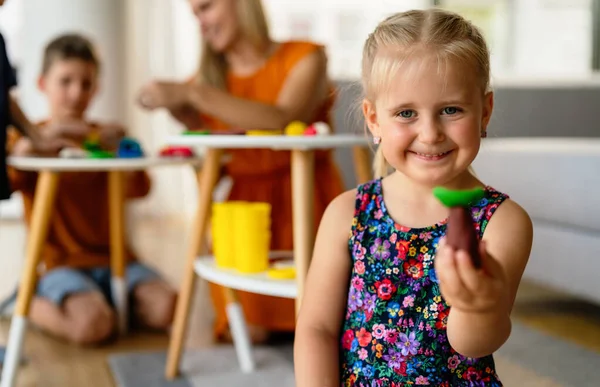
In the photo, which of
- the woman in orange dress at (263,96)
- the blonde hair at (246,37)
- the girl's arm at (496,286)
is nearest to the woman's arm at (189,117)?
the woman in orange dress at (263,96)

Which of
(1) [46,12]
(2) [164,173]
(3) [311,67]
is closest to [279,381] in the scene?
(3) [311,67]

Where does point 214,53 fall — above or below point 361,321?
above

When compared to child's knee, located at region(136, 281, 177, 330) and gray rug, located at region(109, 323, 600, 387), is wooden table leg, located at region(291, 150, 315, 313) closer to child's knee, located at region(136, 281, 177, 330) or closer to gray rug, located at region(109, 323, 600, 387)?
gray rug, located at region(109, 323, 600, 387)

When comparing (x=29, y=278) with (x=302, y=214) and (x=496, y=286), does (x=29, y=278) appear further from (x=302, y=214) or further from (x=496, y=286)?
(x=496, y=286)

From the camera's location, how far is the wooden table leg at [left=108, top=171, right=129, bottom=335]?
2.03 m

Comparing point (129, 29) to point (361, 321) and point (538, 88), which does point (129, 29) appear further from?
→ point (361, 321)

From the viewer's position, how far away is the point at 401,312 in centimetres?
89

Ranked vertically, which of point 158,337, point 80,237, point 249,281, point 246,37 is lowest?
point 158,337

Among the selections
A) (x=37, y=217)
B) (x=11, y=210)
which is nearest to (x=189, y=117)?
(x=37, y=217)

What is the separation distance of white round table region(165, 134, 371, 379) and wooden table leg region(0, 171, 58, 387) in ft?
1.01

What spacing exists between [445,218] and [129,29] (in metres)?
3.55

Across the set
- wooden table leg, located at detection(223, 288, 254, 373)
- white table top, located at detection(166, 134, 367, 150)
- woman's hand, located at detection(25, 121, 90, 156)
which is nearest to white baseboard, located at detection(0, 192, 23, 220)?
woman's hand, located at detection(25, 121, 90, 156)

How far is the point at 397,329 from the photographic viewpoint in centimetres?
89

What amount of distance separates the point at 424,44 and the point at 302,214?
599 millimetres
